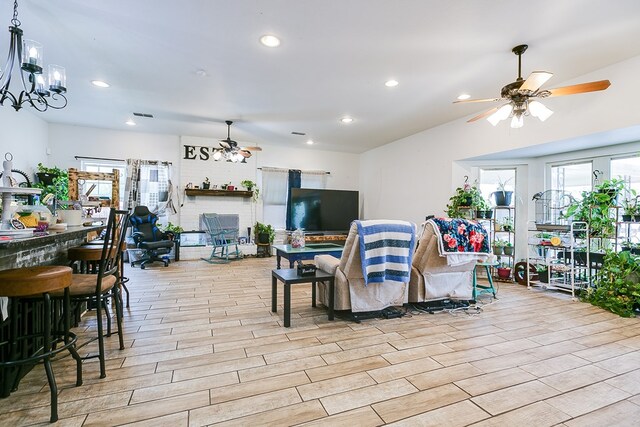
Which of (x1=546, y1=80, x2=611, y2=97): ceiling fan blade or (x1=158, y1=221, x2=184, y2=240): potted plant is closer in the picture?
(x1=546, y1=80, x2=611, y2=97): ceiling fan blade

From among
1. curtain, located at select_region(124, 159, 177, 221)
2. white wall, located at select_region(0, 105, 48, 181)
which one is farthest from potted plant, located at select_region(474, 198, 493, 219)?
white wall, located at select_region(0, 105, 48, 181)

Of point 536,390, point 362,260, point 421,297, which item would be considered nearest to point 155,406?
point 362,260

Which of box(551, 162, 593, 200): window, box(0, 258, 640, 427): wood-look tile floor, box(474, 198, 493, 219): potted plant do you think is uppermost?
box(551, 162, 593, 200): window

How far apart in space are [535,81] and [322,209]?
5295 mm

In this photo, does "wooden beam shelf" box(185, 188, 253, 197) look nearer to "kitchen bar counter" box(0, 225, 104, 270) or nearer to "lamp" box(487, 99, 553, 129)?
"kitchen bar counter" box(0, 225, 104, 270)

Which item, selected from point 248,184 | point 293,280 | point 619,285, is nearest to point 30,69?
point 293,280

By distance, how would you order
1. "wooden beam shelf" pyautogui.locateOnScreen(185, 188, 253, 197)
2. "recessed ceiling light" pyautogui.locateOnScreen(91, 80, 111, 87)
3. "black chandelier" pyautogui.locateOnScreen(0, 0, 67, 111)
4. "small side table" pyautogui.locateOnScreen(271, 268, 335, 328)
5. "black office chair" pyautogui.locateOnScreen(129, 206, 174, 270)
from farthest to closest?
"wooden beam shelf" pyautogui.locateOnScreen(185, 188, 253, 197) < "black office chair" pyautogui.locateOnScreen(129, 206, 174, 270) < "recessed ceiling light" pyautogui.locateOnScreen(91, 80, 111, 87) < "small side table" pyautogui.locateOnScreen(271, 268, 335, 328) < "black chandelier" pyautogui.locateOnScreen(0, 0, 67, 111)

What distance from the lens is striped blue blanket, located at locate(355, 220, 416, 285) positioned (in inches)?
112

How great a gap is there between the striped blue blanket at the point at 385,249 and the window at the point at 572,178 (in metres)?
3.38

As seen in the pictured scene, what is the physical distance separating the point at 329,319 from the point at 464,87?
335 cm

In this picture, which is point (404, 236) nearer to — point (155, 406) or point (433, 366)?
point (433, 366)

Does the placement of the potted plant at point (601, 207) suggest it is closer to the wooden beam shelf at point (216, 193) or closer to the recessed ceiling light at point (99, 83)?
the wooden beam shelf at point (216, 193)

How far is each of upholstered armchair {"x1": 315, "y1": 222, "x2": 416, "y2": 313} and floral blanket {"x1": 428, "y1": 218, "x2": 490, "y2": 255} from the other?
0.64 metres

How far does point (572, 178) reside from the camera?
472 cm
